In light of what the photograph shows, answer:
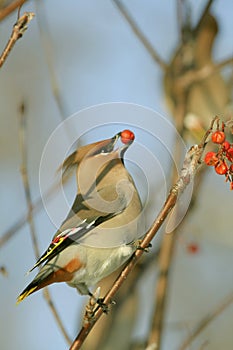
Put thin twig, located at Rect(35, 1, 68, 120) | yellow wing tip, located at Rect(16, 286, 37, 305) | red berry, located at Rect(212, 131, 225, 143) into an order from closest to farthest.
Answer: red berry, located at Rect(212, 131, 225, 143) < yellow wing tip, located at Rect(16, 286, 37, 305) < thin twig, located at Rect(35, 1, 68, 120)

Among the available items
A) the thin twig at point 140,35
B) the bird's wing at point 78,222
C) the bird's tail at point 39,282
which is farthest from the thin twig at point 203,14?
the bird's tail at point 39,282

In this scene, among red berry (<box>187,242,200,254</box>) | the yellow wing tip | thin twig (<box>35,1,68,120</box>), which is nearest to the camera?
the yellow wing tip

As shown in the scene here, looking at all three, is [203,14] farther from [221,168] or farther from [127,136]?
A: [221,168]

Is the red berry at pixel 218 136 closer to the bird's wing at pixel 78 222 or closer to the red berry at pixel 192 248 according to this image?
the bird's wing at pixel 78 222

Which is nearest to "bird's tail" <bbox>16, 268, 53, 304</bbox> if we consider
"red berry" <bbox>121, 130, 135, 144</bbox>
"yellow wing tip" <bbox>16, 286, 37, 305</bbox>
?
"yellow wing tip" <bbox>16, 286, 37, 305</bbox>

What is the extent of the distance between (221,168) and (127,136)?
1.70ft

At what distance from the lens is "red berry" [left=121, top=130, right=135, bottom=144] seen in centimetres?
265

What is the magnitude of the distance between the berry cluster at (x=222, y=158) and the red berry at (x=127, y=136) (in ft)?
1.44

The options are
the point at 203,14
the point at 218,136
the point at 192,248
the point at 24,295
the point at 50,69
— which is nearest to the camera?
the point at 218,136

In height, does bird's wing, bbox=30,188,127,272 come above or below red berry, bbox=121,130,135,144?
below

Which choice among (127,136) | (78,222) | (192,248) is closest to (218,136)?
(127,136)

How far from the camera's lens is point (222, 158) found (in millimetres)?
2244

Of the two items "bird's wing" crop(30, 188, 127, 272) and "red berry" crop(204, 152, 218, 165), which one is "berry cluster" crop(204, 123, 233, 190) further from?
"bird's wing" crop(30, 188, 127, 272)

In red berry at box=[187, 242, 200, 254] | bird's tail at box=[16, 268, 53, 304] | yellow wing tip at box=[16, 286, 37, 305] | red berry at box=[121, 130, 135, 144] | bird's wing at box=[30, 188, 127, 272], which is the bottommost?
yellow wing tip at box=[16, 286, 37, 305]
